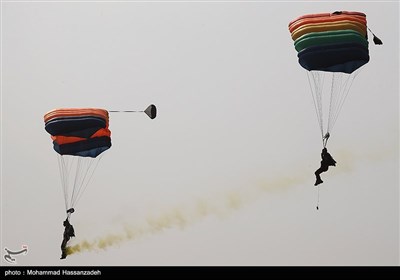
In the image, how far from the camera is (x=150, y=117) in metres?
15.0

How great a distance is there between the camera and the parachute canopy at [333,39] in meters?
12.3

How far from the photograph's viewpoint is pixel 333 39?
12398 mm

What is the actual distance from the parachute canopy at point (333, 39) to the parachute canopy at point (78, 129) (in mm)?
5336

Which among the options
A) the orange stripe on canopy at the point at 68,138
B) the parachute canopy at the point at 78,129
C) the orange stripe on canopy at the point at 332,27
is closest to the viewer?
the orange stripe on canopy at the point at 332,27

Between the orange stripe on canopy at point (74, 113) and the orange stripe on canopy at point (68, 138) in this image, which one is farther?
the orange stripe on canopy at point (68, 138)

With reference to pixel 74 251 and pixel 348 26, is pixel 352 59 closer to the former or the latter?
pixel 348 26

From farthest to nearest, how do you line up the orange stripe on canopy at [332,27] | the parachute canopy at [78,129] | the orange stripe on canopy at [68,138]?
the orange stripe on canopy at [68,138] < the parachute canopy at [78,129] < the orange stripe on canopy at [332,27]

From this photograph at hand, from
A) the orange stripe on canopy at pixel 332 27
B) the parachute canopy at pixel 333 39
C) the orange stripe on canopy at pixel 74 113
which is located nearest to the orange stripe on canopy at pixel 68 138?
the orange stripe on canopy at pixel 74 113

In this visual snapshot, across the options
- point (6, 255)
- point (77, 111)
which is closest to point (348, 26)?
point (77, 111)

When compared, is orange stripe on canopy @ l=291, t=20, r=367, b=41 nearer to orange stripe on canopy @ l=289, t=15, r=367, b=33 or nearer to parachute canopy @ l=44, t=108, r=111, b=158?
orange stripe on canopy @ l=289, t=15, r=367, b=33

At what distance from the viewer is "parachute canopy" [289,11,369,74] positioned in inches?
486

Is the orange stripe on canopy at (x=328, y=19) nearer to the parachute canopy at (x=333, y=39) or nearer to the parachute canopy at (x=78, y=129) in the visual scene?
the parachute canopy at (x=333, y=39)

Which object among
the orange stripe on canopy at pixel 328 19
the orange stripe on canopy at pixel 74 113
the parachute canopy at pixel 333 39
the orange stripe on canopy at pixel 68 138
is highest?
the orange stripe on canopy at pixel 328 19

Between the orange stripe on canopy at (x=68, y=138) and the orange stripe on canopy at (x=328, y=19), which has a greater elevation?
the orange stripe on canopy at (x=328, y=19)
